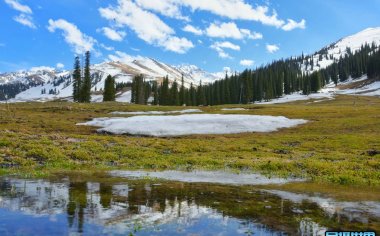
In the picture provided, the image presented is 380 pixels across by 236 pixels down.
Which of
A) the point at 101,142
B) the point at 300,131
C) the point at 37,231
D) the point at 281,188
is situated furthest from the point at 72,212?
the point at 300,131

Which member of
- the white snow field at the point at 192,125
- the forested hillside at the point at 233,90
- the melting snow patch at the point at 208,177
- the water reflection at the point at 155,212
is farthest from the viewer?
the forested hillside at the point at 233,90

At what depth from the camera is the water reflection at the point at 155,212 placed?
10453 mm

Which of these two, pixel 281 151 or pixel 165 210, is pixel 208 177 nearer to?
pixel 165 210

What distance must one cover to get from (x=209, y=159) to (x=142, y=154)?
5.46 m

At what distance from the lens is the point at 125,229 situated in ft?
33.8

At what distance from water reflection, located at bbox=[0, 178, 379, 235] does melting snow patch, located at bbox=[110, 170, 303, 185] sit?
9.35ft

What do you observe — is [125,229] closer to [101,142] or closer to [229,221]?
[229,221]

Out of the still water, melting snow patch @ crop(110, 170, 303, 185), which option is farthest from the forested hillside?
the still water

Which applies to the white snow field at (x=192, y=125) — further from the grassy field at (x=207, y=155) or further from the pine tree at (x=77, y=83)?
the pine tree at (x=77, y=83)

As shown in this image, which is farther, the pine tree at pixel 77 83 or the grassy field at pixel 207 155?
the pine tree at pixel 77 83

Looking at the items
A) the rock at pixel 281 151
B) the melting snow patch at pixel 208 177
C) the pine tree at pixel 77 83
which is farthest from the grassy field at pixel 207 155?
the pine tree at pixel 77 83

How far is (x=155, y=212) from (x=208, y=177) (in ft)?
30.8

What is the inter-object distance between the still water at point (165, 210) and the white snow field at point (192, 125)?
30.8 metres

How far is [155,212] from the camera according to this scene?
488 inches
